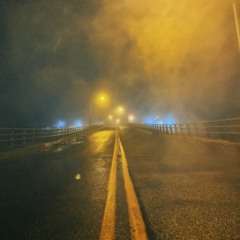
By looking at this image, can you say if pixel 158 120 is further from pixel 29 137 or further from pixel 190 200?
pixel 190 200

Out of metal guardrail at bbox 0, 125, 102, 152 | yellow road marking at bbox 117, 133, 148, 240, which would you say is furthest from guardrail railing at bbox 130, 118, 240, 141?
metal guardrail at bbox 0, 125, 102, 152

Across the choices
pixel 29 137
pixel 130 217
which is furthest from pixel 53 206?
pixel 29 137

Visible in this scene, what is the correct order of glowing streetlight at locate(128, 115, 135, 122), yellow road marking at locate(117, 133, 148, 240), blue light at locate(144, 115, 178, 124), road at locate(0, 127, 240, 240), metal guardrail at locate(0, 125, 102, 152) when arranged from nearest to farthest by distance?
yellow road marking at locate(117, 133, 148, 240) → road at locate(0, 127, 240, 240) → metal guardrail at locate(0, 125, 102, 152) → blue light at locate(144, 115, 178, 124) → glowing streetlight at locate(128, 115, 135, 122)

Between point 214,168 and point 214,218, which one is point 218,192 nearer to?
point 214,218

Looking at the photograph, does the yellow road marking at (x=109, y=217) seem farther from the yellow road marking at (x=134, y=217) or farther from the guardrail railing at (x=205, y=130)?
the guardrail railing at (x=205, y=130)

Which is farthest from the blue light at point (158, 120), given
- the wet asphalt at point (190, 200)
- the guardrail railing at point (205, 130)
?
the wet asphalt at point (190, 200)

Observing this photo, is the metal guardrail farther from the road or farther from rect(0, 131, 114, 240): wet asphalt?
rect(0, 131, 114, 240): wet asphalt

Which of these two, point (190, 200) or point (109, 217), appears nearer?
point (109, 217)

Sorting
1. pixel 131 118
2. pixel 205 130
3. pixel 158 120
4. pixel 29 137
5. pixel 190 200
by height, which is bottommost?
pixel 190 200

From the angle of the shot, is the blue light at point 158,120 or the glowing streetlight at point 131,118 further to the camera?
the glowing streetlight at point 131,118

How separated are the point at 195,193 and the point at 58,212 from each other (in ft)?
9.07

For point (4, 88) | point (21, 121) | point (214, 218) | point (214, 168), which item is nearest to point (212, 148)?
point (214, 168)

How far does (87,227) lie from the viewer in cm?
371

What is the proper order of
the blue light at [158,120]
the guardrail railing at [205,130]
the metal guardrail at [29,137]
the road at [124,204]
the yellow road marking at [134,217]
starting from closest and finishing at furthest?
the yellow road marking at [134,217], the road at [124,204], the guardrail railing at [205,130], the metal guardrail at [29,137], the blue light at [158,120]
